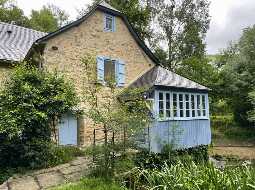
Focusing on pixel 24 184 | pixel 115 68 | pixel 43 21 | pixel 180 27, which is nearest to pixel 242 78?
pixel 180 27

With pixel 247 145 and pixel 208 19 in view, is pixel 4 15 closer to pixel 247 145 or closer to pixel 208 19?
pixel 208 19

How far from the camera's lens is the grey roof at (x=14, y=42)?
17797 millimetres

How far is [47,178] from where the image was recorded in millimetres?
10789

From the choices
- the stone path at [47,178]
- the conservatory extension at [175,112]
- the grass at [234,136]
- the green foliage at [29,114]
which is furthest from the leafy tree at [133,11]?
the stone path at [47,178]

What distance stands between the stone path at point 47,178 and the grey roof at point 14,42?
761cm

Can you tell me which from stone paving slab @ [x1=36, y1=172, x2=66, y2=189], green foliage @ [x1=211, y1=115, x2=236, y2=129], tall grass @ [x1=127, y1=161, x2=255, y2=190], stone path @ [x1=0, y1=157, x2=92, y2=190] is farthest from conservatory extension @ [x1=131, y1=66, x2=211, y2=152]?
green foliage @ [x1=211, y1=115, x2=236, y2=129]

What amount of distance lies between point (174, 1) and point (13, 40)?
66.2 ft

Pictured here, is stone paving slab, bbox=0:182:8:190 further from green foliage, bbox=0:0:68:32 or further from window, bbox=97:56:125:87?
green foliage, bbox=0:0:68:32

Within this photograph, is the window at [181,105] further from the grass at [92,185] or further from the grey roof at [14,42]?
the grey roof at [14,42]

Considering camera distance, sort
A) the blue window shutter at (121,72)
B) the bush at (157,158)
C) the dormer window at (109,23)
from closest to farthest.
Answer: the bush at (157,158), the blue window shutter at (121,72), the dormer window at (109,23)

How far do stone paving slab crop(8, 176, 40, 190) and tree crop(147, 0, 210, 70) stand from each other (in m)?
25.9

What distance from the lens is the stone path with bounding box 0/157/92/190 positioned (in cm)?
1004

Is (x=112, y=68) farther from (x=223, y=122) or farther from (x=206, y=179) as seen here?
(x=223, y=122)

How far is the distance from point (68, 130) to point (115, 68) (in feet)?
14.3
